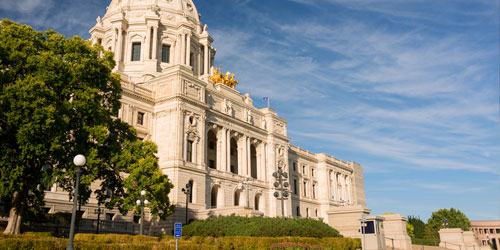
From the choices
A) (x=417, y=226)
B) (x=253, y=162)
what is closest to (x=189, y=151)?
(x=253, y=162)

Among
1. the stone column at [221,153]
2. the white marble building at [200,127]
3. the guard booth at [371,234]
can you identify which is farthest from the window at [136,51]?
the guard booth at [371,234]

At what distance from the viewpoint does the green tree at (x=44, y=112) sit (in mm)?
23953

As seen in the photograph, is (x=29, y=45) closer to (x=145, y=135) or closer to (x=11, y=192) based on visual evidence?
(x=11, y=192)

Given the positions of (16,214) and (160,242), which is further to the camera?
(16,214)

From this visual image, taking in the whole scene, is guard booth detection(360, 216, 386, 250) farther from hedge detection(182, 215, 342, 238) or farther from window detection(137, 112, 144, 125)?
window detection(137, 112, 144, 125)

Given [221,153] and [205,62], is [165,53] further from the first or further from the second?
[221,153]

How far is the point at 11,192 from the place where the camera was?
78.7 feet

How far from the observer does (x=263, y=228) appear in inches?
1281

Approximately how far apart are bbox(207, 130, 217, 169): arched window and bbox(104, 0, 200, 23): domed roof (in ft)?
85.9

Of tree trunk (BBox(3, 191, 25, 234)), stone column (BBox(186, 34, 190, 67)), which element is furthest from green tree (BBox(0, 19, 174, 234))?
stone column (BBox(186, 34, 190, 67))

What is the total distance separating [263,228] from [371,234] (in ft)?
26.3

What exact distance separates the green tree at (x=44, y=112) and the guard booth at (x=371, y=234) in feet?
61.8

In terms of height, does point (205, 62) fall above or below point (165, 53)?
above

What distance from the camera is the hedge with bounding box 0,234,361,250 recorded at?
17.7 meters
